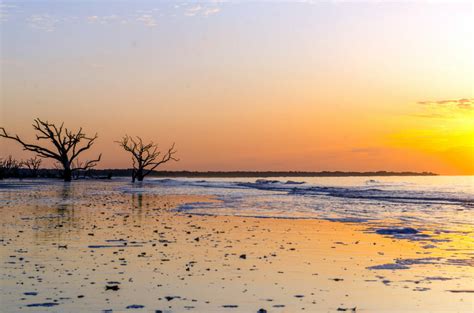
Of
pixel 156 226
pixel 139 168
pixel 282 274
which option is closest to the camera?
pixel 282 274

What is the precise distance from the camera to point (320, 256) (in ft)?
37.9

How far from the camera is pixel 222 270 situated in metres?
9.78

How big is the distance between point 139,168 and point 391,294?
7380 cm

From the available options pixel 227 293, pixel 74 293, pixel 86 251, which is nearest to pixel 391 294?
pixel 227 293

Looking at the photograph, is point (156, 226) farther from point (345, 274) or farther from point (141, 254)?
point (345, 274)

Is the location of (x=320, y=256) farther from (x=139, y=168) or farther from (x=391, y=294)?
(x=139, y=168)

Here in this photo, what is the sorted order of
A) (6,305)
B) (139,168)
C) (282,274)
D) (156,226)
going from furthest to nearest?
(139,168) < (156,226) < (282,274) < (6,305)

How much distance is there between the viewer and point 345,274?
966 cm

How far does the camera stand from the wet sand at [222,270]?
24.7ft

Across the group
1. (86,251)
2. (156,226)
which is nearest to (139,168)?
(156,226)

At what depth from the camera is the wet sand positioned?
24.7ft

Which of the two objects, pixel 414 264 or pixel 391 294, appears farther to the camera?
pixel 414 264

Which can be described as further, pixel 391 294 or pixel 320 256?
pixel 320 256

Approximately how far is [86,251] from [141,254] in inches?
48.9
